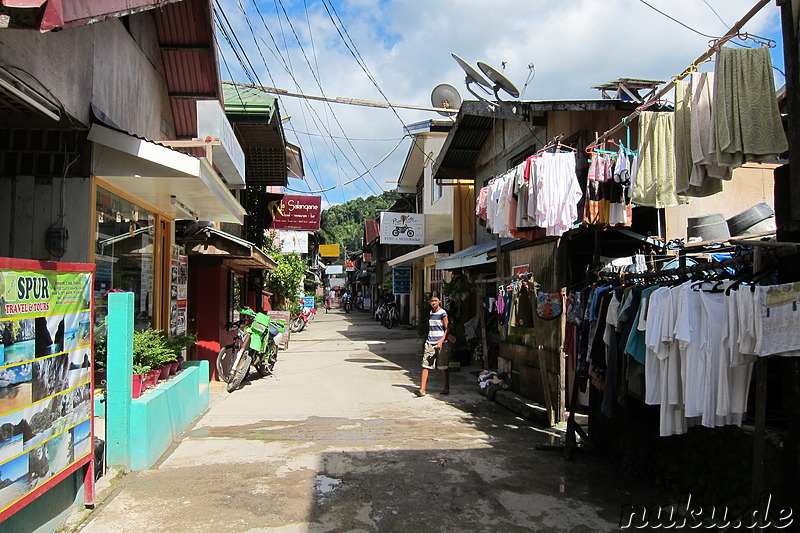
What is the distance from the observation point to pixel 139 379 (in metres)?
5.88

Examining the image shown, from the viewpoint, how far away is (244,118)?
10.2 m

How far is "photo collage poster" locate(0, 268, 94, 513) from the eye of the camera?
3.20 meters

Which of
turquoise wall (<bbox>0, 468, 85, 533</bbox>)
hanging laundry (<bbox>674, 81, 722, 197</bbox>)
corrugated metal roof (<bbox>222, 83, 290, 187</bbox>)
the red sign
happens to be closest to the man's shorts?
corrugated metal roof (<bbox>222, 83, 290, 187</bbox>)

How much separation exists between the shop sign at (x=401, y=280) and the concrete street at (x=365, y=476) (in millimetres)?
17353

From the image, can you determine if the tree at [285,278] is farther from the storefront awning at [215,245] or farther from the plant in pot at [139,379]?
the plant in pot at [139,379]

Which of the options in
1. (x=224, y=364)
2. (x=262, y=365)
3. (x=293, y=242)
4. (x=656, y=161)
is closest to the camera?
(x=656, y=161)

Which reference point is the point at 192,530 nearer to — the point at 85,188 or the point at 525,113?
the point at 85,188

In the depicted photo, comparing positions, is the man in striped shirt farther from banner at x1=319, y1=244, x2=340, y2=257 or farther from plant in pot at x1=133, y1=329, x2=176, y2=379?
banner at x1=319, y1=244, x2=340, y2=257

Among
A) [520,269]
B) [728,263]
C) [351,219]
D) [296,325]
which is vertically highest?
[351,219]

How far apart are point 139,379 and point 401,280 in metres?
21.3

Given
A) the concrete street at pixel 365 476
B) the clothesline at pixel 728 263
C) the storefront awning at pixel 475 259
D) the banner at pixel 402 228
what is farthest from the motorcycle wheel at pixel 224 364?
the banner at pixel 402 228

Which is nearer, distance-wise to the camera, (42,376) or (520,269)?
(42,376)

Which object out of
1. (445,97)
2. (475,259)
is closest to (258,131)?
(475,259)

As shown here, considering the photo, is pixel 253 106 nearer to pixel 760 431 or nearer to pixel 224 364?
pixel 224 364
